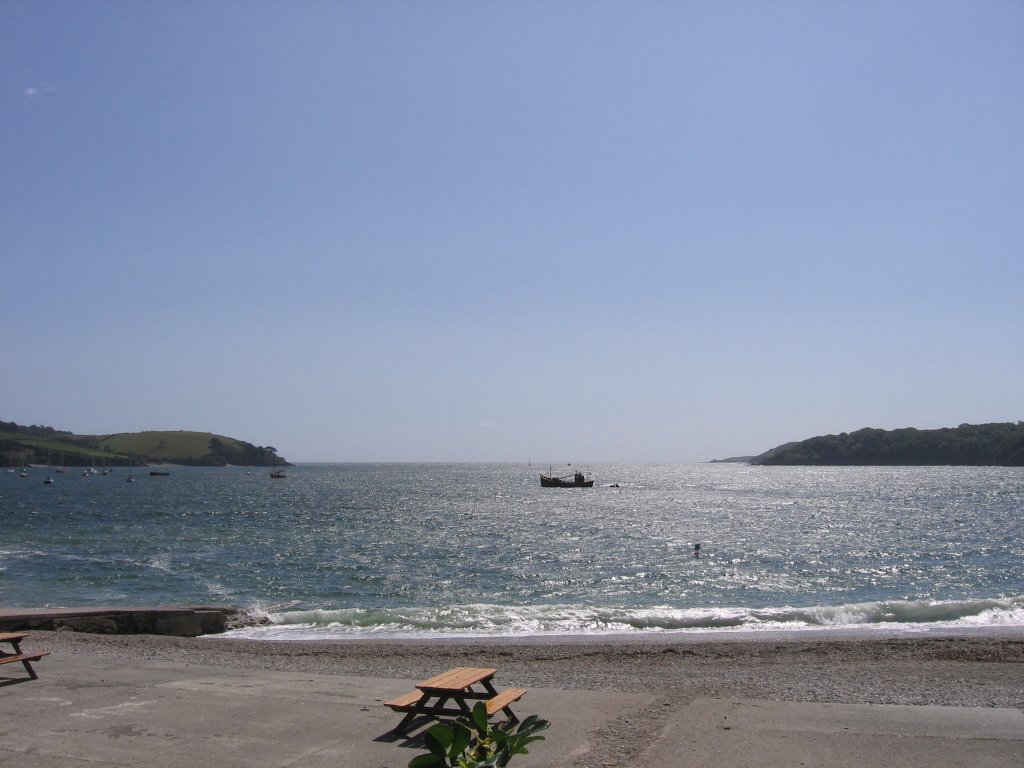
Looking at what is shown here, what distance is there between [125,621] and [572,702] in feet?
45.6

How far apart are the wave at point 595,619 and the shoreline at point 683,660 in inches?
72.8

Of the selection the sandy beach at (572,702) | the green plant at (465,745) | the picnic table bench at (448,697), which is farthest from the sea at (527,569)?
the green plant at (465,745)

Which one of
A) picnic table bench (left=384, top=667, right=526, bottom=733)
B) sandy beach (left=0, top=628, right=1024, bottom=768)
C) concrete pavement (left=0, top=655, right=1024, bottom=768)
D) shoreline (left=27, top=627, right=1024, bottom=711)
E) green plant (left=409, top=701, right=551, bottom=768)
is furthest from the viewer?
shoreline (left=27, top=627, right=1024, bottom=711)

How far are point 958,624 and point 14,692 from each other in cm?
2263

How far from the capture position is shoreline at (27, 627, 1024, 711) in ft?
40.4

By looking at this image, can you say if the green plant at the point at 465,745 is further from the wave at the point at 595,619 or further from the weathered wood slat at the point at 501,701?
the wave at the point at 595,619

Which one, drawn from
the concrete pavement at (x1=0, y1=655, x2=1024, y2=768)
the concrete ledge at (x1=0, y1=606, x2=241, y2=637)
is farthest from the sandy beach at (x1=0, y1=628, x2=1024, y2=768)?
the concrete ledge at (x1=0, y1=606, x2=241, y2=637)

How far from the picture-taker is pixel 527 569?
114 feet

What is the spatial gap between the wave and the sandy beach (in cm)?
382

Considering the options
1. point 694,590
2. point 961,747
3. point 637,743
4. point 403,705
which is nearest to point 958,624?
point 694,590

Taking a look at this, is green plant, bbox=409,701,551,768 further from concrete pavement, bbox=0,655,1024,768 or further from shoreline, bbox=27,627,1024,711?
shoreline, bbox=27,627,1024,711

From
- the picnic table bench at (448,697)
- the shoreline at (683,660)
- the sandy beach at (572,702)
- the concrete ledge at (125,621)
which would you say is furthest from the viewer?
the concrete ledge at (125,621)

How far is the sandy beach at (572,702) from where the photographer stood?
8.30 m

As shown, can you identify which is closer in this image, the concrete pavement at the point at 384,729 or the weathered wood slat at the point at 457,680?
the concrete pavement at the point at 384,729
